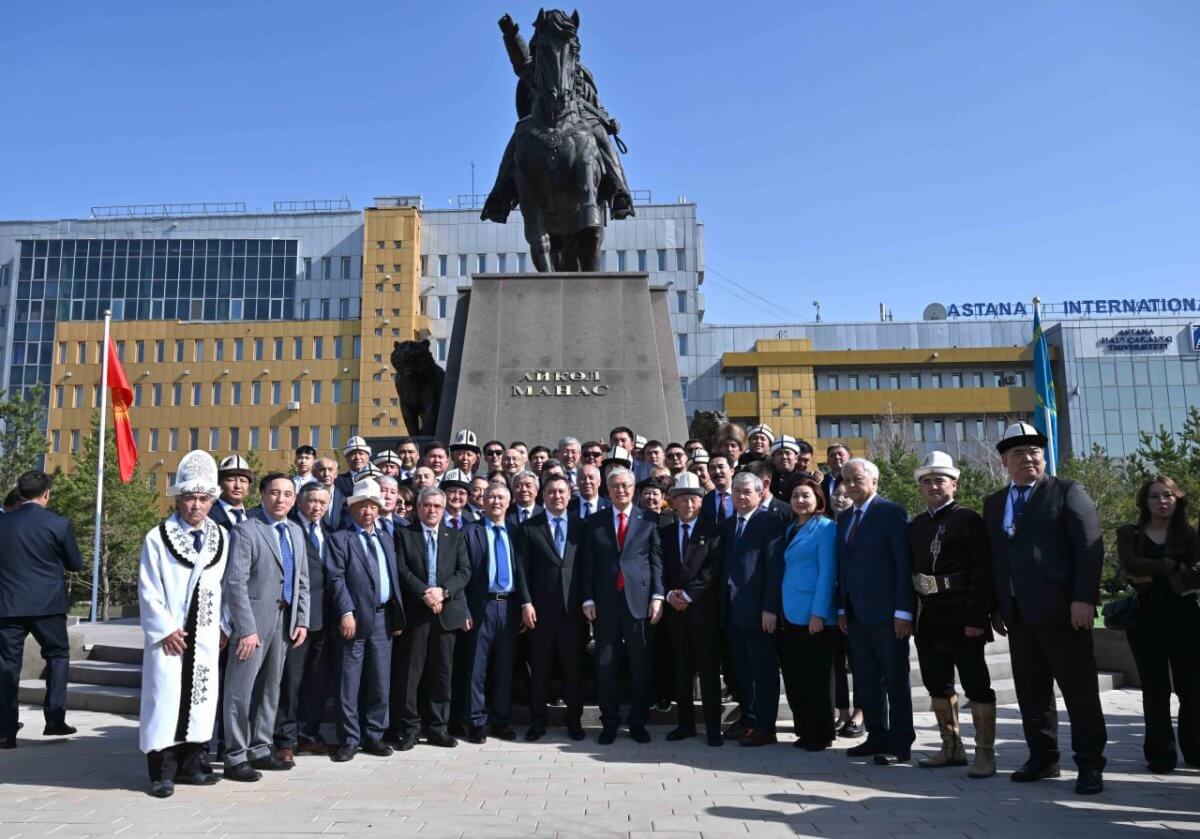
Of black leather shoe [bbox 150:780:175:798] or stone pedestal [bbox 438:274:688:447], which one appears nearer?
black leather shoe [bbox 150:780:175:798]

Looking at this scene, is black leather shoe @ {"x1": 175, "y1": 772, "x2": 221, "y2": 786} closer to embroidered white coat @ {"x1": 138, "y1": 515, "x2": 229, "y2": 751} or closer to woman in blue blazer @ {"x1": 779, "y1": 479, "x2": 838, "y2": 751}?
embroidered white coat @ {"x1": 138, "y1": 515, "x2": 229, "y2": 751}

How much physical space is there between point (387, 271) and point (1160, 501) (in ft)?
211

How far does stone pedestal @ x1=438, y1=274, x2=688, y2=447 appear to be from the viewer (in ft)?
40.9

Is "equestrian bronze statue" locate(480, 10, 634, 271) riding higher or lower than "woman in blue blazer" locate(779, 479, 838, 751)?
higher

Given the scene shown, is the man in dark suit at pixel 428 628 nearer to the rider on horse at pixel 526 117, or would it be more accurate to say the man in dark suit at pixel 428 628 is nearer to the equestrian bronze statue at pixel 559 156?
the equestrian bronze statue at pixel 559 156

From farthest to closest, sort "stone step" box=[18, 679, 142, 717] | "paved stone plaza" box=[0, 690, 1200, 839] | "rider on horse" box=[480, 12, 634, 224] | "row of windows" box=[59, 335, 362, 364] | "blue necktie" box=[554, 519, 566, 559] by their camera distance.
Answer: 1. "row of windows" box=[59, 335, 362, 364]
2. "rider on horse" box=[480, 12, 634, 224]
3. "stone step" box=[18, 679, 142, 717]
4. "blue necktie" box=[554, 519, 566, 559]
5. "paved stone plaza" box=[0, 690, 1200, 839]

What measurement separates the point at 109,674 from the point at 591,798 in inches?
243

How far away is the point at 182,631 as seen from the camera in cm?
613

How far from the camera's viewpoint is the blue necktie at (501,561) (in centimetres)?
777

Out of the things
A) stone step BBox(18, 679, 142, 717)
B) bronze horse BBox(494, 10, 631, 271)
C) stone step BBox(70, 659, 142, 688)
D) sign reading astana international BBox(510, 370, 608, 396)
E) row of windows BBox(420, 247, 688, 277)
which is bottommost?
stone step BBox(18, 679, 142, 717)

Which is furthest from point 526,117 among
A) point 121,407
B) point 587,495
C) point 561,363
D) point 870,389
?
point 870,389

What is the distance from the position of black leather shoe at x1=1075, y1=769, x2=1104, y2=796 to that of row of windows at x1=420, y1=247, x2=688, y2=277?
6155cm

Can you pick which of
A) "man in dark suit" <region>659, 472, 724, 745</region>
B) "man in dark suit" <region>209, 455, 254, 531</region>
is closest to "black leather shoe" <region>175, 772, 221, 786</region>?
"man in dark suit" <region>209, 455, 254, 531</region>

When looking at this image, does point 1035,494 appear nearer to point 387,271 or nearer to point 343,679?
point 343,679
